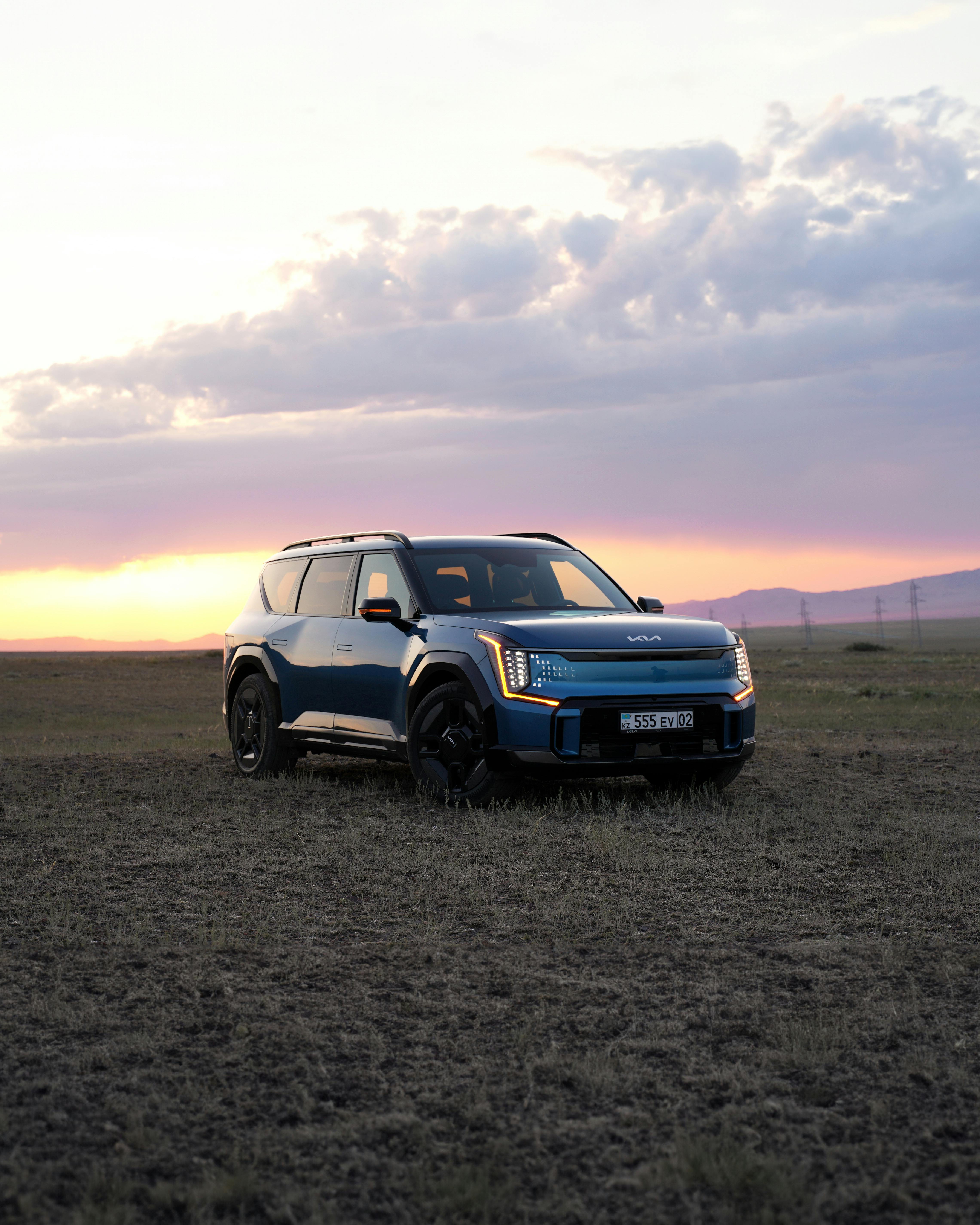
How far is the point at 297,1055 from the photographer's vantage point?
13.0 feet

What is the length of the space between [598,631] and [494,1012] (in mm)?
4666

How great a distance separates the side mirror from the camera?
9523 millimetres

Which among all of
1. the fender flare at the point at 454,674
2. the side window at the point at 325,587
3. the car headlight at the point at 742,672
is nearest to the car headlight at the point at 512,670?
the fender flare at the point at 454,674

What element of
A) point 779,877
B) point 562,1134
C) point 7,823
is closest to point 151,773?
point 7,823

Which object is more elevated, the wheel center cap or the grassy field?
the wheel center cap

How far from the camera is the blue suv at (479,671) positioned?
8641 mm

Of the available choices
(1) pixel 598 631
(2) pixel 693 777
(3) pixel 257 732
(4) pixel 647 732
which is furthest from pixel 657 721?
(3) pixel 257 732

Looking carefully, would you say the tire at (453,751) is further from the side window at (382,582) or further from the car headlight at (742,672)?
the car headlight at (742,672)

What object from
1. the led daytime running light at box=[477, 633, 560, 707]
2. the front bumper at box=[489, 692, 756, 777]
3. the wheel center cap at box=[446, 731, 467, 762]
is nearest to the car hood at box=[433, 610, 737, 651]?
the led daytime running light at box=[477, 633, 560, 707]

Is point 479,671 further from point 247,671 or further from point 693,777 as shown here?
point 247,671

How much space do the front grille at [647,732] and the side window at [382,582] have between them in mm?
2087

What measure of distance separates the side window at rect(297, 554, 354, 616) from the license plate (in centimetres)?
306

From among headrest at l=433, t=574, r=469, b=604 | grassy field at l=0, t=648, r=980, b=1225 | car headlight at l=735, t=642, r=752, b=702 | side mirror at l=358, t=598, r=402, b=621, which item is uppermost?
headrest at l=433, t=574, r=469, b=604

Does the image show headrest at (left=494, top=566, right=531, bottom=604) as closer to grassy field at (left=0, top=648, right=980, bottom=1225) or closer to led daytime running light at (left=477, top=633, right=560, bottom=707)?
led daytime running light at (left=477, top=633, right=560, bottom=707)
